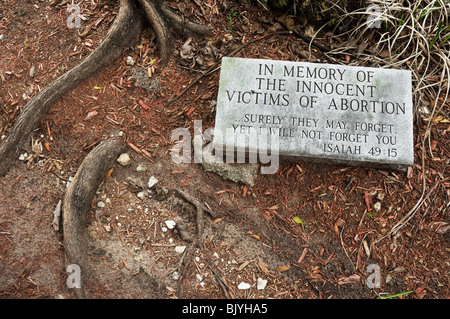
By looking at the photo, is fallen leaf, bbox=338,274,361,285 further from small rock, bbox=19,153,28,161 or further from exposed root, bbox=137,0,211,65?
small rock, bbox=19,153,28,161

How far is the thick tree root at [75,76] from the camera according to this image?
10.1ft

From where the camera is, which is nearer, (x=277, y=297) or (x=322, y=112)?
(x=277, y=297)

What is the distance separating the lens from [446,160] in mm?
3281

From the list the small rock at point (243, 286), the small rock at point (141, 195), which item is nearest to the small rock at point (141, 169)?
the small rock at point (141, 195)

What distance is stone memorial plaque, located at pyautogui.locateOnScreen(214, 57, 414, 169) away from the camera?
301cm

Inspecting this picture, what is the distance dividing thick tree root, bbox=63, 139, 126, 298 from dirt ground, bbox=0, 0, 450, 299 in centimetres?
9

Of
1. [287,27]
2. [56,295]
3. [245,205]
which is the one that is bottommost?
[56,295]

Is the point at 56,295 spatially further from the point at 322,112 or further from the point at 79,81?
the point at 322,112

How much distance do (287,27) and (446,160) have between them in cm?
206

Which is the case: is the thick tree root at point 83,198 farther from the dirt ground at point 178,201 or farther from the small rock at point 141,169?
the small rock at point 141,169

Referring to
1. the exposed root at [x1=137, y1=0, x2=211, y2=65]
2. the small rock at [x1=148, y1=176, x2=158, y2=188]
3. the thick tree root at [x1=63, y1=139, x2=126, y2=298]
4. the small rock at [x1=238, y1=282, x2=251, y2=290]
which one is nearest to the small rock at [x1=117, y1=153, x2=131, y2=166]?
the thick tree root at [x1=63, y1=139, x2=126, y2=298]

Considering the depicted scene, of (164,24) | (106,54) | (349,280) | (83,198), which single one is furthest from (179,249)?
(164,24)

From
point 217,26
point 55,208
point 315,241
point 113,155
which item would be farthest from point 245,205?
point 217,26

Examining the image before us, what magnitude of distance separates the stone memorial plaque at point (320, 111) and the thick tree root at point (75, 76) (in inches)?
43.0
